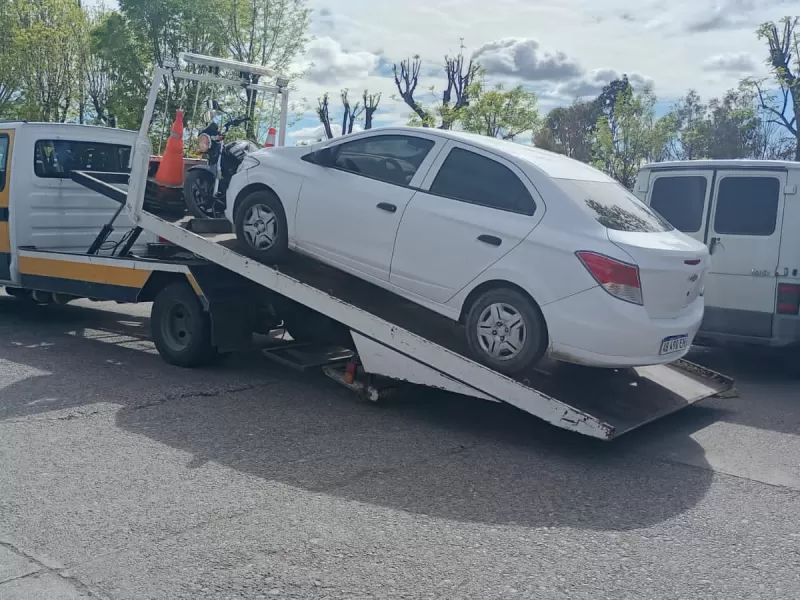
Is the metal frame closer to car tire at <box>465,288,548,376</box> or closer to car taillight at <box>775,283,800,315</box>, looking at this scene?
car tire at <box>465,288,548,376</box>

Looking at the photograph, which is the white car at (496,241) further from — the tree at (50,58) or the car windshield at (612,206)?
the tree at (50,58)

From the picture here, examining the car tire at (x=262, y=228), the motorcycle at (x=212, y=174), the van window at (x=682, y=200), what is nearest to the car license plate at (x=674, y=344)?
the van window at (x=682, y=200)

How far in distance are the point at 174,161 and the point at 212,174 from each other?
25.8 inches

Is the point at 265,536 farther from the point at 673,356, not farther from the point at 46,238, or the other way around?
the point at 46,238

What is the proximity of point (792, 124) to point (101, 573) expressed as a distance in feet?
73.1

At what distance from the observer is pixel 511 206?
6.22m

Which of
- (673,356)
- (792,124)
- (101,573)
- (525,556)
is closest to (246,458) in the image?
(101,573)

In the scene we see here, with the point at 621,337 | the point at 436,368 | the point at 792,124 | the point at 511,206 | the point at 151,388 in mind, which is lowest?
the point at 151,388

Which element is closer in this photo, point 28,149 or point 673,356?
→ point 673,356

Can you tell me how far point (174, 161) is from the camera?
29.9ft

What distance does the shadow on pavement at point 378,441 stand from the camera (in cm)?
503

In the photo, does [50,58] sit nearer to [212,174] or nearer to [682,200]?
[212,174]

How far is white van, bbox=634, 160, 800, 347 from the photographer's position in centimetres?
841

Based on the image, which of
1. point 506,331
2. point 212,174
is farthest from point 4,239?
point 506,331
